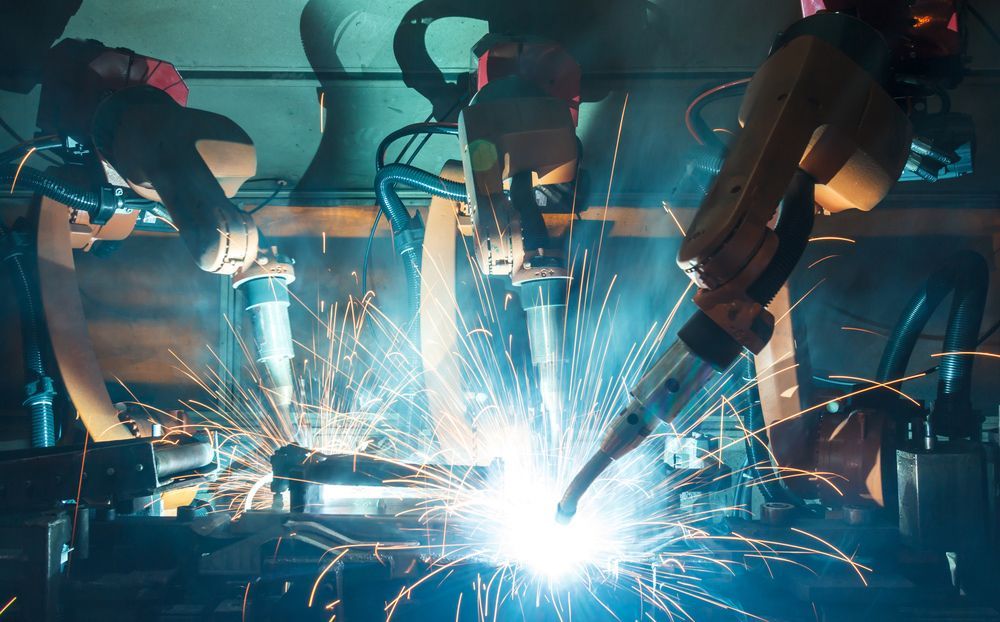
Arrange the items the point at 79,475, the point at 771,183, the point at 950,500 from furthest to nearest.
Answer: the point at 79,475 → the point at 950,500 → the point at 771,183

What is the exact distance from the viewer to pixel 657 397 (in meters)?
1.55

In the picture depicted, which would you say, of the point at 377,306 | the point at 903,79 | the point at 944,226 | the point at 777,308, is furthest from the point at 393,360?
the point at 944,226

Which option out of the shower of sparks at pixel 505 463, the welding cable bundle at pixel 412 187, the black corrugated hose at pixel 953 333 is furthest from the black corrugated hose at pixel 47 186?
the black corrugated hose at pixel 953 333

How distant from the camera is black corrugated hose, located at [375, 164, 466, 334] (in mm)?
2781

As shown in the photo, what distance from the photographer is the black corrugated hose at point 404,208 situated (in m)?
2.78

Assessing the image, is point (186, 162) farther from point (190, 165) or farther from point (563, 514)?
point (563, 514)

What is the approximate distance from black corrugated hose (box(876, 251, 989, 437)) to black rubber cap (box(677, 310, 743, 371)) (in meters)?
1.11

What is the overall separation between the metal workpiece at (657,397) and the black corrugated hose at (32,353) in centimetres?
228

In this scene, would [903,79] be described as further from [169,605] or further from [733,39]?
[169,605]

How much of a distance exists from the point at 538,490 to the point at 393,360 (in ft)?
3.80

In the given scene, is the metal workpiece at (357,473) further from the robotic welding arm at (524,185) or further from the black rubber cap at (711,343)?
the black rubber cap at (711,343)

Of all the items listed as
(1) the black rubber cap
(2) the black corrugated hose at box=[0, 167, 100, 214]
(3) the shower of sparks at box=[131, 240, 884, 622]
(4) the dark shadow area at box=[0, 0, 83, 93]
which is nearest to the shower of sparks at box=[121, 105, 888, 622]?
(3) the shower of sparks at box=[131, 240, 884, 622]

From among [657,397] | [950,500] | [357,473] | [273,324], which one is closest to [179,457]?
[273,324]

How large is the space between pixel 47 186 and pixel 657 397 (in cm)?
244
